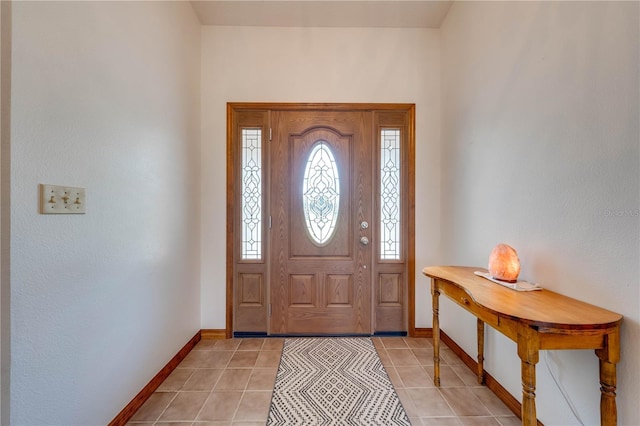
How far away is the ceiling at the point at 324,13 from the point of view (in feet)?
7.46

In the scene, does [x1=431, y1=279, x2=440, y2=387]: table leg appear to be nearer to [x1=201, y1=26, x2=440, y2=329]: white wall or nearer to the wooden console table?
the wooden console table

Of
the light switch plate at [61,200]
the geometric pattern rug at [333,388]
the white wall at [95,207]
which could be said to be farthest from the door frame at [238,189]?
the light switch plate at [61,200]

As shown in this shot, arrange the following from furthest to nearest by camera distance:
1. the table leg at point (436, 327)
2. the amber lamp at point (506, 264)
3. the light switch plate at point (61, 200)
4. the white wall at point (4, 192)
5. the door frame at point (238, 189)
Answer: the door frame at point (238, 189) → the table leg at point (436, 327) → the amber lamp at point (506, 264) → the light switch plate at point (61, 200) → the white wall at point (4, 192)

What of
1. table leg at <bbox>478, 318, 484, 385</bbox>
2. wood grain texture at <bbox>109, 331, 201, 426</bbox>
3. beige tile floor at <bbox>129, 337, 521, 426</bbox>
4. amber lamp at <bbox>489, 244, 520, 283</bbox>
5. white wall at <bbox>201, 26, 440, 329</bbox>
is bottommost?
beige tile floor at <bbox>129, 337, 521, 426</bbox>

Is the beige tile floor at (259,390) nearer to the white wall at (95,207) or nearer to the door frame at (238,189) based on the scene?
the white wall at (95,207)

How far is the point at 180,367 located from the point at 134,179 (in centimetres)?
147

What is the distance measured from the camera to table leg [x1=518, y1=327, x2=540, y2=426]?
3.28 feet

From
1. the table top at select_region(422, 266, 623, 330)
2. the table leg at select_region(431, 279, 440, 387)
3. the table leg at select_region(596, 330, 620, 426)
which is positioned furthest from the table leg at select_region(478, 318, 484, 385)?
the table leg at select_region(596, 330, 620, 426)

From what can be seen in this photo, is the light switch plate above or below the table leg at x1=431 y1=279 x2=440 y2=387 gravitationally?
above

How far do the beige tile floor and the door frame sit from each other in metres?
0.36

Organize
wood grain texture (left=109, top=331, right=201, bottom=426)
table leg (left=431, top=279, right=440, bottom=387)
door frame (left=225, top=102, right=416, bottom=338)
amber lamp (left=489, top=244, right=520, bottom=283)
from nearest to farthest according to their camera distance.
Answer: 1. amber lamp (left=489, top=244, right=520, bottom=283)
2. wood grain texture (left=109, top=331, right=201, bottom=426)
3. table leg (left=431, top=279, right=440, bottom=387)
4. door frame (left=225, top=102, right=416, bottom=338)

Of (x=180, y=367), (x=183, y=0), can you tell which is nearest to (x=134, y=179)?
(x=180, y=367)

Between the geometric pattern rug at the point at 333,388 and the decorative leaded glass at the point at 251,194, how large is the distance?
37.3 inches

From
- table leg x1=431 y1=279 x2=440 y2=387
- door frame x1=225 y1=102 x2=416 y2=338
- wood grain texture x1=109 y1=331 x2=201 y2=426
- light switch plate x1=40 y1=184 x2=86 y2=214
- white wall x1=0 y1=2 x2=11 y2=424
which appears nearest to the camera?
white wall x1=0 y1=2 x2=11 y2=424
